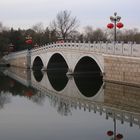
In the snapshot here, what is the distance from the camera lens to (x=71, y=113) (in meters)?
17.4

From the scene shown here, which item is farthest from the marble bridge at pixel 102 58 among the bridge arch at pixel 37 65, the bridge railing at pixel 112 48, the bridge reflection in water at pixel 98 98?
the bridge arch at pixel 37 65

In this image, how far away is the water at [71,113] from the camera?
1352cm

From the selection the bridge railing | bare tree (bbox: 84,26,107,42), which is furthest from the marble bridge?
bare tree (bbox: 84,26,107,42)

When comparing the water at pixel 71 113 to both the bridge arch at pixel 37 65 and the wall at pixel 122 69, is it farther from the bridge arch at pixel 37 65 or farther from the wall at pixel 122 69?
the bridge arch at pixel 37 65

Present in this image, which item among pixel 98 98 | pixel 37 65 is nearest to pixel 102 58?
pixel 98 98

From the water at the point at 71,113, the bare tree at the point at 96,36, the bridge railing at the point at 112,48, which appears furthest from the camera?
the bare tree at the point at 96,36

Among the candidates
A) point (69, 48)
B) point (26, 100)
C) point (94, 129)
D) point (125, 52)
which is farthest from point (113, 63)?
point (94, 129)

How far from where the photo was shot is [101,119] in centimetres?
1577

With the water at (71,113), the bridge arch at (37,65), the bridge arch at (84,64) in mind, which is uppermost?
the bridge arch at (84,64)

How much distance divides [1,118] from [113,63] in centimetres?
1177

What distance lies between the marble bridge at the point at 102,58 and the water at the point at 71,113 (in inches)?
36.2

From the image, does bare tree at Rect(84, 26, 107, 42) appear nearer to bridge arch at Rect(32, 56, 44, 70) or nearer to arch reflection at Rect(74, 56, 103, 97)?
bridge arch at Rect(32, 56, 44, 70)

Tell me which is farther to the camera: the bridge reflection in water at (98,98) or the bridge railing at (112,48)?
the bridge railing at (112,48)

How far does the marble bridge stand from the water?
0.92 meters
